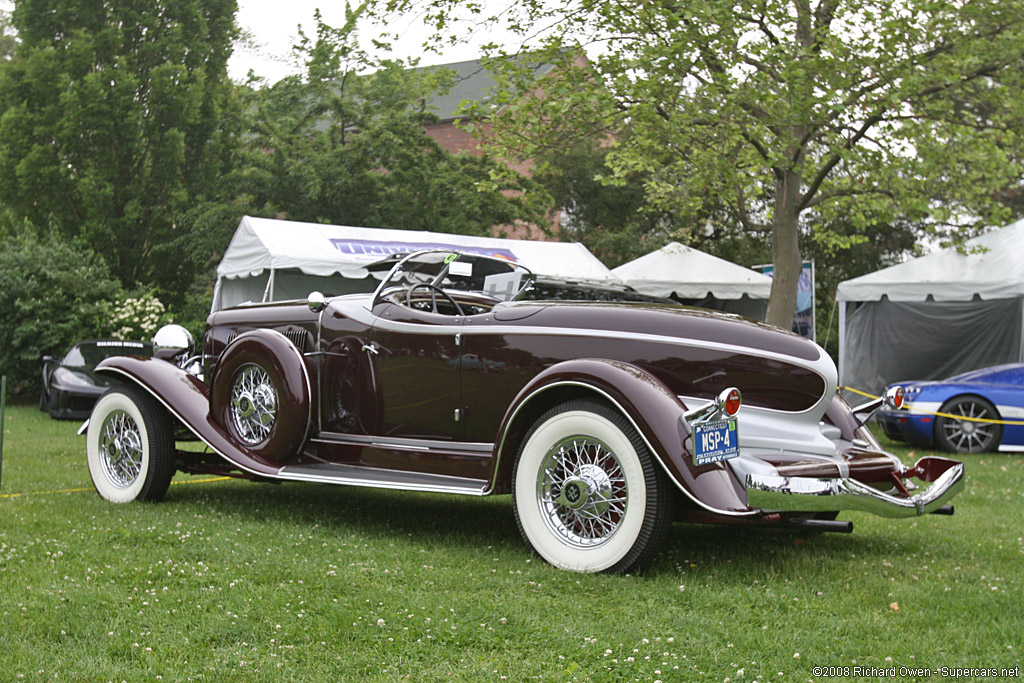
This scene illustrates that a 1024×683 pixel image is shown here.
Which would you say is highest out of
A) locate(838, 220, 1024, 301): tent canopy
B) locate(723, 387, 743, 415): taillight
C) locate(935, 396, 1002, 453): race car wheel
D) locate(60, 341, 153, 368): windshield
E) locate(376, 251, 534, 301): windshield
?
locate(838, 220, 1024, 301): tent canopy

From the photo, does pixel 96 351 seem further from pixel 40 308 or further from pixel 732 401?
pixel 732 401

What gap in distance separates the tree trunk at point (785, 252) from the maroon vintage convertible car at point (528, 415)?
812 centimetres

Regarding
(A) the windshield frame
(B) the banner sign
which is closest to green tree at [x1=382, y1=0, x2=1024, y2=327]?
(B) the banner sign

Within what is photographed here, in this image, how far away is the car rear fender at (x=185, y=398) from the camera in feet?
19.2

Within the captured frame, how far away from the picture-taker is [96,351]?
1450 cm

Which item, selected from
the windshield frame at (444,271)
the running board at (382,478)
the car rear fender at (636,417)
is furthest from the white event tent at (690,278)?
the car rear fender at (636,417)

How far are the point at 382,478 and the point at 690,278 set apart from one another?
13448 mm

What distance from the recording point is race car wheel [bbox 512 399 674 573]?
434cm

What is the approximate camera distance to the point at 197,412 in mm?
6148

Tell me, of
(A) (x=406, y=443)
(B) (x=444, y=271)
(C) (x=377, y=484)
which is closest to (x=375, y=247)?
(B) (x=444, y=271)

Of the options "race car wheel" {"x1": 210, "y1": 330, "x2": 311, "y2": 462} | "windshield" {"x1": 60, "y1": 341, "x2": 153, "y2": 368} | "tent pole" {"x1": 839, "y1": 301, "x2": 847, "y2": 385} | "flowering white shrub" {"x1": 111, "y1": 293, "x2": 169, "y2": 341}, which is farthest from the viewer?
"flowering white shrub" {"x1": 111, "y1": 293, "x2": 169, "y2": 341}

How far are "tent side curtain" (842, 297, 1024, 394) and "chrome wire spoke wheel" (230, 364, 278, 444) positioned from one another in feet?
39.0

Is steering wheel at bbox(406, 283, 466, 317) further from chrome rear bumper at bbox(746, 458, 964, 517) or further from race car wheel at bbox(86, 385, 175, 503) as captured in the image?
chrome rear bumper at bbox(746, 458, 964, 517)

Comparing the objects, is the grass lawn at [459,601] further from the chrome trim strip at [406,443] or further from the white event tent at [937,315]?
the white event tent at [937,315]
